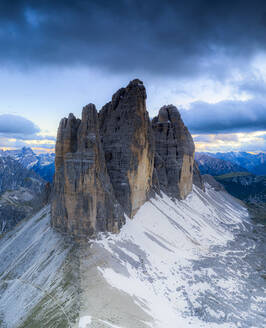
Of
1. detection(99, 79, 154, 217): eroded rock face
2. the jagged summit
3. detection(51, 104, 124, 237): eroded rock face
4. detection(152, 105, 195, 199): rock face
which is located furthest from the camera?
detection(152, 105, 195, 199): rock face

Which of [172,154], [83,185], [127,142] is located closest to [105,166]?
[83,185]

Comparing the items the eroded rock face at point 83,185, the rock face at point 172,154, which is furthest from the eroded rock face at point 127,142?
the rock face at point 172,154

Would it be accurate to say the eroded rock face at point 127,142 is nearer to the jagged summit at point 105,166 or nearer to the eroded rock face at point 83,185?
the jagged summit at point 105,166

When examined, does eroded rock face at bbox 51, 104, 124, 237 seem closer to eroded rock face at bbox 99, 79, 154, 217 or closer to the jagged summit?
the jagged summit

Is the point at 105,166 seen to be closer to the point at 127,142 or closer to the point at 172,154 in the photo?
the point at 127,142

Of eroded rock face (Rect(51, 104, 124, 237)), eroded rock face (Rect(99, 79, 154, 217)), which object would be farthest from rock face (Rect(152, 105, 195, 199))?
eroded rock face (Rect(51, 104, 124, 237))

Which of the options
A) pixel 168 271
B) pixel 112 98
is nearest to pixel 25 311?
pixel 168 271

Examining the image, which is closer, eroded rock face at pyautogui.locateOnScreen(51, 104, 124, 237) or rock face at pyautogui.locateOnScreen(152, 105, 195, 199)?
eroded rock face at pyautogui.locateOnScreen(51, 104, 124, 237)
